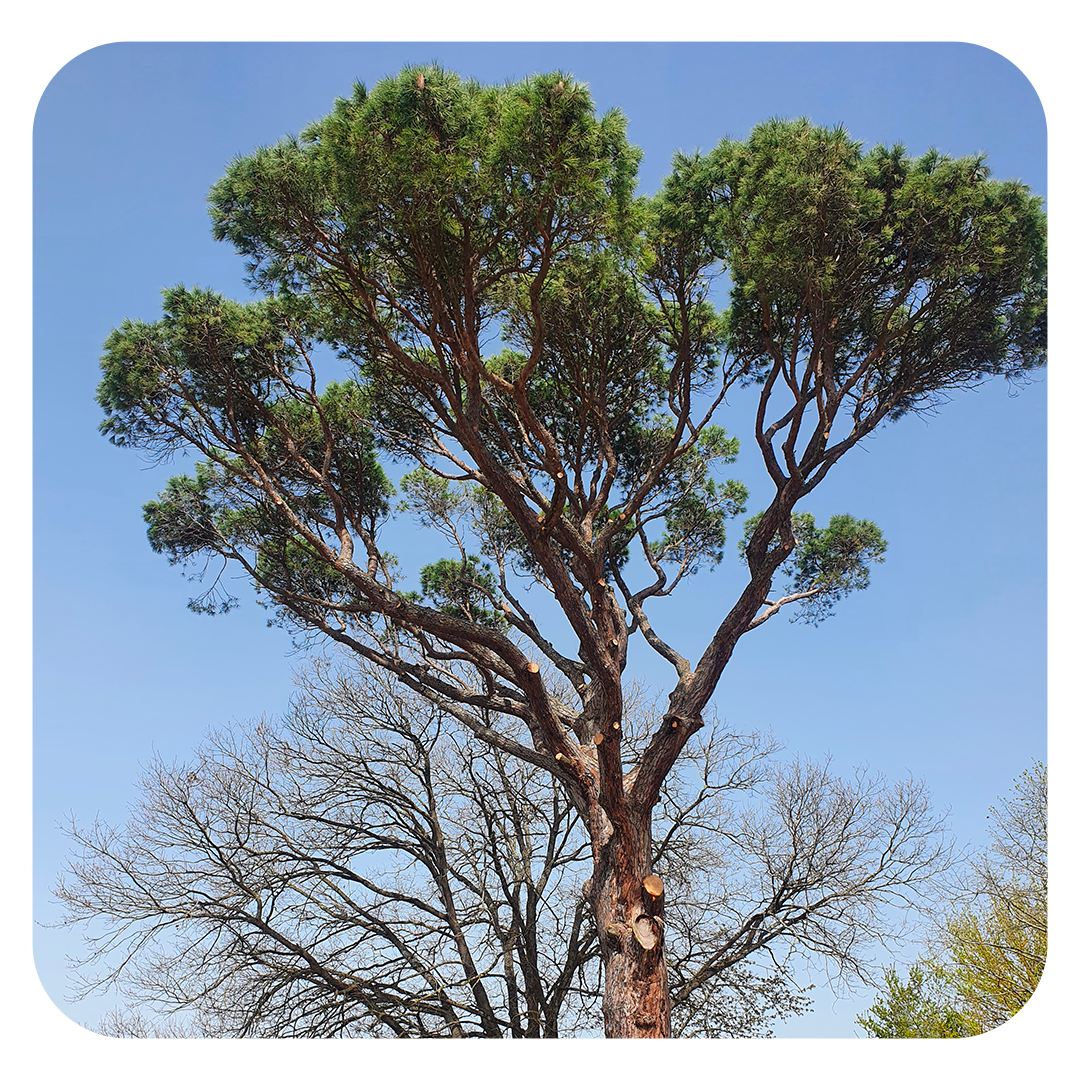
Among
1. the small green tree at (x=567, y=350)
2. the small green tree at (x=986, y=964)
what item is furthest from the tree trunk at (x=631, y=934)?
the small green tree at (x=986, y=964)

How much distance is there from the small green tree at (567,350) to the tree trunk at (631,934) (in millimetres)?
21

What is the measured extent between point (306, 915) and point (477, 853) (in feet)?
6.79

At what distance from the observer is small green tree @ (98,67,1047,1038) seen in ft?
20.4

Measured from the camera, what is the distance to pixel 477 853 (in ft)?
35.2

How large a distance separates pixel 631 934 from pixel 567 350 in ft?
16.3

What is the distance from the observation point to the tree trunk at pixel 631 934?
630 cm

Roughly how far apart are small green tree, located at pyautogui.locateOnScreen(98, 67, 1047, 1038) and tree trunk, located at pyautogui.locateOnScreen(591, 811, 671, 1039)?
0.02 meters

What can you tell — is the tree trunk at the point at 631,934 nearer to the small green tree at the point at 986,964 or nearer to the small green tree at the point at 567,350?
the small green tree at the point at 567,350

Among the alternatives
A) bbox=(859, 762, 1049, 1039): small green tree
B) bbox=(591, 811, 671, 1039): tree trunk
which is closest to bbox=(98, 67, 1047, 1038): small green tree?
bbox=(591, 811, 671, 1039): tree trunk

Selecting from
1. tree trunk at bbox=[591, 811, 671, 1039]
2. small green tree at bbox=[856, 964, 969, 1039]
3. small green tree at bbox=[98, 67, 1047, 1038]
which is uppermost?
small green tree at bbox=[98, 67, 1047, 1038]

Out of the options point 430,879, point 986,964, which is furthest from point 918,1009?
point 430,879

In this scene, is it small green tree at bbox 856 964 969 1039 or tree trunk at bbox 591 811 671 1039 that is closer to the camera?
tree trunk at bbox 591 811 671 1039

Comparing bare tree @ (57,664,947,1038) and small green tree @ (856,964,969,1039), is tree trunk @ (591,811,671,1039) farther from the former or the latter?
small green tree @ (856,964,969,1039)
